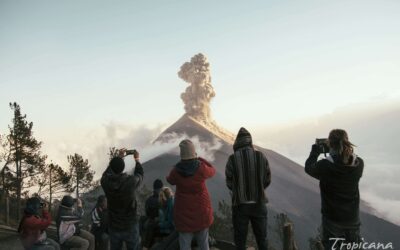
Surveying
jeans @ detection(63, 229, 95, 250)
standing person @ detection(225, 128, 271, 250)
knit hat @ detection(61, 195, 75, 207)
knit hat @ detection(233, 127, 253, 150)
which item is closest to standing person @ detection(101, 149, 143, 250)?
jeans @ detection(63, 229, 95, 250)

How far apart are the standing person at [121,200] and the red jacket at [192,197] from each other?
2.49 feet

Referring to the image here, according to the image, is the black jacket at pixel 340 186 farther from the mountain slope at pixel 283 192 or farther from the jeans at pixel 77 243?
the mountain slope at pixel 283 192

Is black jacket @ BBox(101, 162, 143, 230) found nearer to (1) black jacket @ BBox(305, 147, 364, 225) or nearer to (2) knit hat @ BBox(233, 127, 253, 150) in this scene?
(2) knit hat @ BBox(233, 127, 253, 150)

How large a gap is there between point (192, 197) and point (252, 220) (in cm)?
106

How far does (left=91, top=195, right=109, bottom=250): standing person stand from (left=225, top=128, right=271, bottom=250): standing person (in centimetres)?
387

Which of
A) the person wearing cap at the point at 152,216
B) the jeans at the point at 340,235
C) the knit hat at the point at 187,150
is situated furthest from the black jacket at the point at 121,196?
the jeans at the point at 340,235

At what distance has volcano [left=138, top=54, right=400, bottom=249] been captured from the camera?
120438 mm

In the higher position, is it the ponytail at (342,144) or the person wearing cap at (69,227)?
the ponytail at (342,144)

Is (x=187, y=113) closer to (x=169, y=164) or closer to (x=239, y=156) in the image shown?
(x=169, y=164)

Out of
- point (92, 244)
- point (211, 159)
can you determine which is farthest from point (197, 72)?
point (92, 244)

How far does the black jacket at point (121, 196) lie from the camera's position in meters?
5.92

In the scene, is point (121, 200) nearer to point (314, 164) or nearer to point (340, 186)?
point (314, 164)

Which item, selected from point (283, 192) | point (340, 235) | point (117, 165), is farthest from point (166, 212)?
point (283, 192)

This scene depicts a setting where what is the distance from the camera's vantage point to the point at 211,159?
5561 inches
